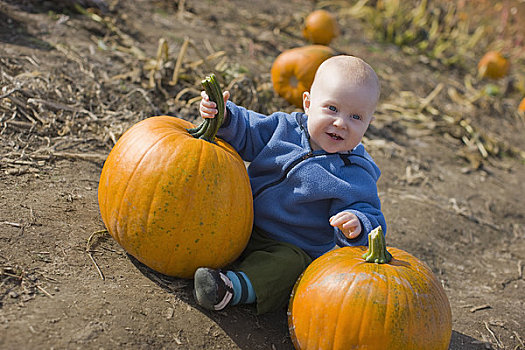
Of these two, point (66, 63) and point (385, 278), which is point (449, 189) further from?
point (66, 63)

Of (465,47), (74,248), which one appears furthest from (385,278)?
(465,47)

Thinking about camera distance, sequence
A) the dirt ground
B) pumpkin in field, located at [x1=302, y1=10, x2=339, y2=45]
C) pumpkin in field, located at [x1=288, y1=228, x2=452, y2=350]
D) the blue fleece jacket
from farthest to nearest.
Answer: pumpkin in field, located at [x1=302, y1=10, x2=339, y2=45], the blue fleece jacket, the dirt ground, pumpkin in field, located at [x1=288, y1=228, x2=452, y2=350]

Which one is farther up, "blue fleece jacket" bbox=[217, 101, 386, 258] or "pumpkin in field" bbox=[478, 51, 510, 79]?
"blue fleece jacket" bbox=[217, 101, 386, 258]

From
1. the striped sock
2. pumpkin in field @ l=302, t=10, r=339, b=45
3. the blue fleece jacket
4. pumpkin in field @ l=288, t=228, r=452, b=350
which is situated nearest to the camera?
pumpkin in field @ l=288, t=228, r=452, b=350

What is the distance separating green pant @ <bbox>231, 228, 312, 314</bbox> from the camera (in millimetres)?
2760

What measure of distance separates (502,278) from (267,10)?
6.48m

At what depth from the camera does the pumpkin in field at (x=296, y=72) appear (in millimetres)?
5789

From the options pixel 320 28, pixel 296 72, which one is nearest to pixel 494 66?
pixel 320 28

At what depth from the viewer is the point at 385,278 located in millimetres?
2457

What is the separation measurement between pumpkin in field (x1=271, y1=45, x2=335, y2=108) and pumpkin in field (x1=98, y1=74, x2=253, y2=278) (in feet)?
10.4

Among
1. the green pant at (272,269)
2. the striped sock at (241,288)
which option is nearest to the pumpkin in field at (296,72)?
the green pant at (272,269)

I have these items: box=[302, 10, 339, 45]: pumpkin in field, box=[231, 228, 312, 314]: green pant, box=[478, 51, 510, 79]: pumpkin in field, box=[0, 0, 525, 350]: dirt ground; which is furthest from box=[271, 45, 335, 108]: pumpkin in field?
box=[478, 51, 510, 79]: pumpkin in field

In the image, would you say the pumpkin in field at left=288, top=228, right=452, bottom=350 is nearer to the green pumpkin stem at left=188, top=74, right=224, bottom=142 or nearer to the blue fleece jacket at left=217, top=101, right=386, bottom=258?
the blue fleece jacket at left=217, top=101, right=386, bottom=258

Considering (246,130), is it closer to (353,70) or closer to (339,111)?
(339,111)
